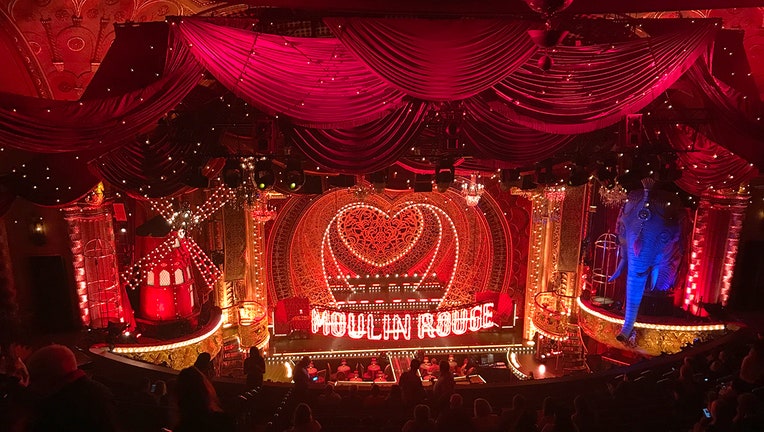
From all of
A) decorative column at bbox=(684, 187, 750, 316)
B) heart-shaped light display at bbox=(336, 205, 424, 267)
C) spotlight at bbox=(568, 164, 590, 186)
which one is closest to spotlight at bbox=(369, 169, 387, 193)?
spotlight at bbox=(568, 164, 590, 186)

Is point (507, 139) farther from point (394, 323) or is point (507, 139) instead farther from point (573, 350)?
point (573, 350)

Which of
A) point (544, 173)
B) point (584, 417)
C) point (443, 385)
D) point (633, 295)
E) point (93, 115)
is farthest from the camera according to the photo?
point (633, 295)

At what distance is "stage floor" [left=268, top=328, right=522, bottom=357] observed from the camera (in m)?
11.1

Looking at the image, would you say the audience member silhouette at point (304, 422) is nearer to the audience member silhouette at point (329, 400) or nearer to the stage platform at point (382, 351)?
the audience member silhouette at point (329, 400)

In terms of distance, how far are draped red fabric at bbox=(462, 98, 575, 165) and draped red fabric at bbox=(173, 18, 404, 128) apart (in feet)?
3.88

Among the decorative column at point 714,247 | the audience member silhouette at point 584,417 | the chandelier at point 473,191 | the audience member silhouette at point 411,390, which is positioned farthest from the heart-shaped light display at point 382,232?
the audience member silhouette at point 584,417

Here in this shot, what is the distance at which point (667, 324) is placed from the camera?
9.22m

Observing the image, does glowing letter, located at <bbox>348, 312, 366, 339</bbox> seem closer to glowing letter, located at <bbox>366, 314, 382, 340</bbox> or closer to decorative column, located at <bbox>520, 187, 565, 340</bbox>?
glowing letter, located at <bbox>366, 314, 382, 340</bbox>

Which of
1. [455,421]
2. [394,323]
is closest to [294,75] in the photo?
[455,421]

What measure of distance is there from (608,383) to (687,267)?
5088mm

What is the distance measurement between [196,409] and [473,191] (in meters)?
8.59

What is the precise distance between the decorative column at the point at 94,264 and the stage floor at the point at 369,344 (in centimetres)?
393

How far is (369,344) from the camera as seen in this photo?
1136cm

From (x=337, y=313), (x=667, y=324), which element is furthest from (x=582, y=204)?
(x=337, y=313)
